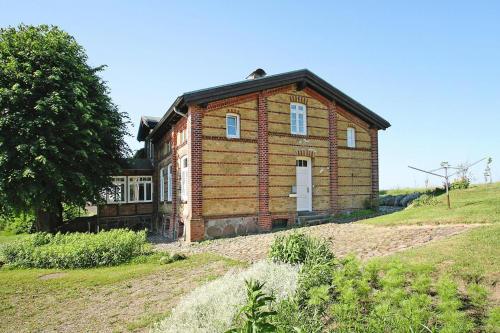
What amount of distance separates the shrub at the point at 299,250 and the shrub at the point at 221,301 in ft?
1.19

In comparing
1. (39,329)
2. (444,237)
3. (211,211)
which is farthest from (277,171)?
(39,329)

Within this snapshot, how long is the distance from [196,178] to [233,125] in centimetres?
295

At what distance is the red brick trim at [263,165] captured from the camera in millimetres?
14836

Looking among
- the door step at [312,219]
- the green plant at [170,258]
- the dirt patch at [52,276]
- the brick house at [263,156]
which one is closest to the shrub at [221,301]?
the green plant at [170,258]

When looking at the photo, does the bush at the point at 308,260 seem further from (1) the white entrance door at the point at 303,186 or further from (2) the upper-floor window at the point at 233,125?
(1) the white entrance door at the point at 303,186

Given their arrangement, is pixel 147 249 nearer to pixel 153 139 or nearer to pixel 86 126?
pixel 86 126

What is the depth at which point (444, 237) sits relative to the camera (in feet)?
28.0

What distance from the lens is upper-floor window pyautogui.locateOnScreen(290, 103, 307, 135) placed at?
16.4 meters

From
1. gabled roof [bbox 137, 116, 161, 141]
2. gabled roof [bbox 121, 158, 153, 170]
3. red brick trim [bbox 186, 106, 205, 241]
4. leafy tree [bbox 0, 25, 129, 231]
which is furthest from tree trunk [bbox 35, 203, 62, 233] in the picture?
red brick trim [bbox 186, 106, 205, 241]

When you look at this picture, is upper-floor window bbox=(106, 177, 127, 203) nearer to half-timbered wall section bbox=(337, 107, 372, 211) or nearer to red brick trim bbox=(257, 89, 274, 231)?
red brick trim bbox=(257, 89, 274, 231)

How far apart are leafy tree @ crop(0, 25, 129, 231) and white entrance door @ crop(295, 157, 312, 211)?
9.72 meters

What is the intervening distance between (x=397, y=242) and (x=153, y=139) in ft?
58.2

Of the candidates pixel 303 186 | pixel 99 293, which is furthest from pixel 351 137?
pixel 99 293

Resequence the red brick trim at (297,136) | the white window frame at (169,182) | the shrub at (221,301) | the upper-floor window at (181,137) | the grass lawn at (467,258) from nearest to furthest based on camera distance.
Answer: the shrub at (221,301) → the grass lawn at (467,258) → the upper-floor window at (181,137) → the red brick trim at (297,136) → the white window frame at (169,182)
